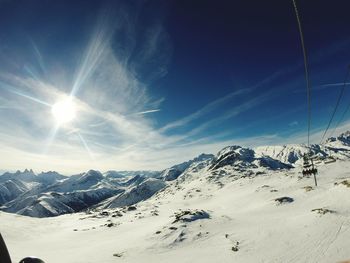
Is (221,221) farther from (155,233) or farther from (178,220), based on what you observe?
(155,233)

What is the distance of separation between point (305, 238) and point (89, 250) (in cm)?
2494

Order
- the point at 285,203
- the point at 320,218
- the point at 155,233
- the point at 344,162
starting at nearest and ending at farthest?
the point at 320,218 < the point at 155,233 < the point at 285,203 < the point at 344,162

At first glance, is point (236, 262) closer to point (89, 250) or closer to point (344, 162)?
point (89, 250)

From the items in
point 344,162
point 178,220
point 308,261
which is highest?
point 344,162

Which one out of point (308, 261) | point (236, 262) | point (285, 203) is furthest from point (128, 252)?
point (285, 203)

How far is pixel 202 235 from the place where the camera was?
37.3m

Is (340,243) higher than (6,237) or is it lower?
lower

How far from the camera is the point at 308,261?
22.5 meters

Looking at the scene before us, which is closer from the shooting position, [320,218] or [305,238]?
[305,238]

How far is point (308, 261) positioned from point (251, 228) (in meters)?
14.8

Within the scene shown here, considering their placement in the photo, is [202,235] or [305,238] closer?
[305,238]

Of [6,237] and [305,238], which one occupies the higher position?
[6,237]

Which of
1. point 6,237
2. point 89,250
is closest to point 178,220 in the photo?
point 89,250

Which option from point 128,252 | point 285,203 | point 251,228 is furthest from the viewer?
point 285,203
